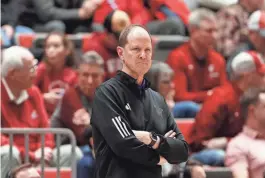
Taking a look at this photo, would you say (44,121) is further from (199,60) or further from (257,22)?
(257,22)

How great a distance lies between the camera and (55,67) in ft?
23.9

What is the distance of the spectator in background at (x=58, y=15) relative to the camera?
27.2ft

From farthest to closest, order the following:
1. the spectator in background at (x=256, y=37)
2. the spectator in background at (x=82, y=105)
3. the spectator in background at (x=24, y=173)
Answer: the spectator in background at (x=256, y=37) < the spectator in background at (x=82, y=105) < the spectator in background at (x=24, y=173)

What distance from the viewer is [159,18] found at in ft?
27.5

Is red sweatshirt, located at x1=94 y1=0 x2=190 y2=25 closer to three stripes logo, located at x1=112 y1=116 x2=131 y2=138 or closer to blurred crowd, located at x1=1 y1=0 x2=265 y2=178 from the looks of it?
blurred crowd, located at x1=1 y1=0 x2=265 y2=178

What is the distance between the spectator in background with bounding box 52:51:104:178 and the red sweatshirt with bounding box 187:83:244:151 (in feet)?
2.75

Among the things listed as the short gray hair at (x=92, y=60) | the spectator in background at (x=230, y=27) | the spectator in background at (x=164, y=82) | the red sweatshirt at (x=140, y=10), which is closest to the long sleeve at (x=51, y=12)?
the red sweatshirt at (x=140, y=10)

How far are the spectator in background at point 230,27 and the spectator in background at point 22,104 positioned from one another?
8.71ft

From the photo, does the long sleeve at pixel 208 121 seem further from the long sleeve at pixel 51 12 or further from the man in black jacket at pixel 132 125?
the man in black jacket at pixel 132 125

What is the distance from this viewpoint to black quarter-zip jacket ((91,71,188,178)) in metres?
3.75

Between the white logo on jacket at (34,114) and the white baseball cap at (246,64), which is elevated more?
the white baseball cap at (246,64)

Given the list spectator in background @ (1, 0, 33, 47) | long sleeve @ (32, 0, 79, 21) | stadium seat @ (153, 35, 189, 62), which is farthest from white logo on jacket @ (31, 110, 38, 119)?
long sleeve @ (32, 0, 79, 21)

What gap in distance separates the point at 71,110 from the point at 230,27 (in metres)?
2.46

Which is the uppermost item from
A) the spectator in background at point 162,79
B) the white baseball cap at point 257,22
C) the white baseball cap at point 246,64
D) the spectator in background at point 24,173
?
the white baseball cap at point 257,22
